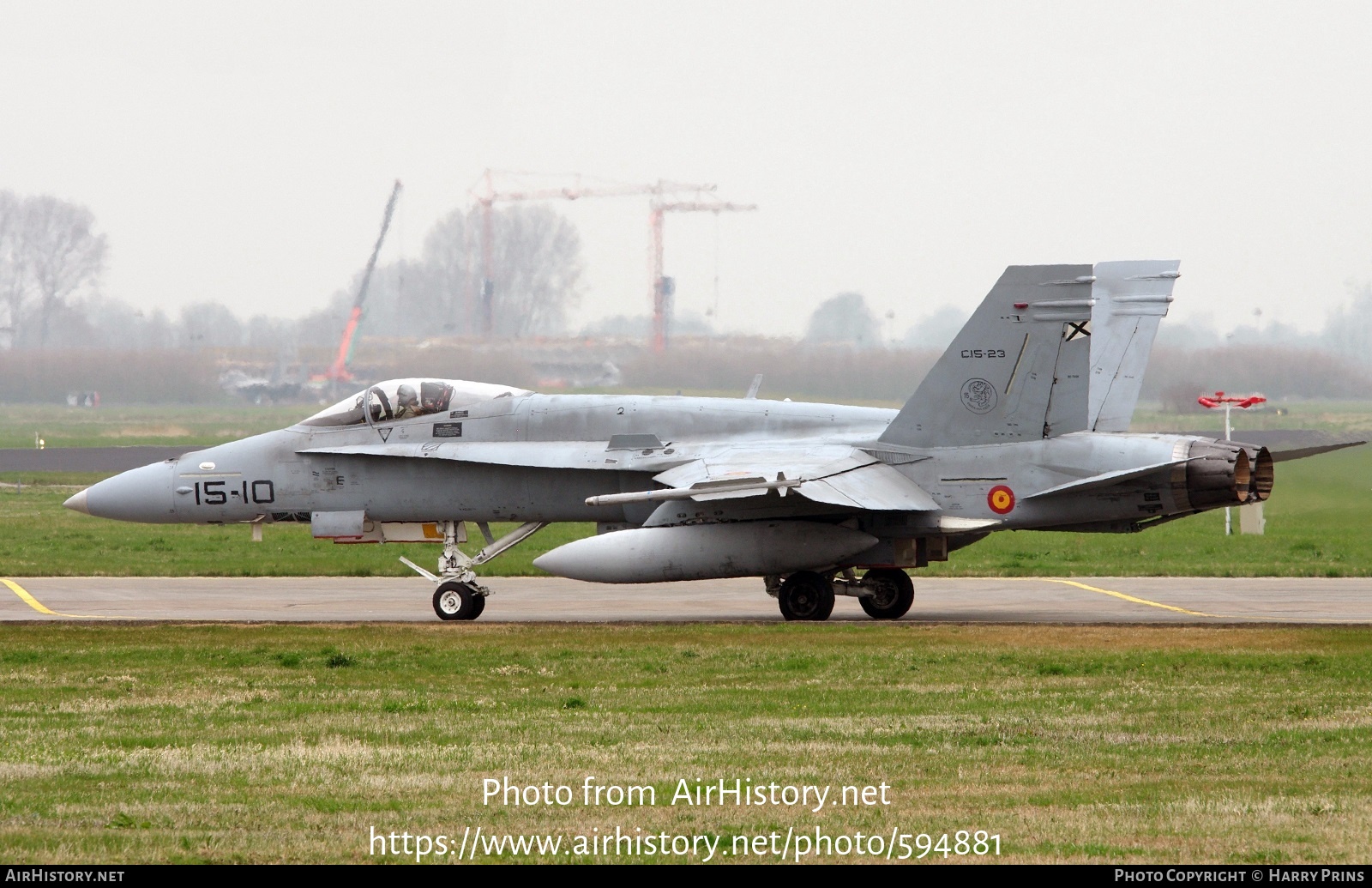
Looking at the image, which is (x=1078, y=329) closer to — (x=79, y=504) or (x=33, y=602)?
(x=79, y=504)

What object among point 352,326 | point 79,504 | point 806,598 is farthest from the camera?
point 352,326

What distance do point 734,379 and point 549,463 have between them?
32416 millimetres

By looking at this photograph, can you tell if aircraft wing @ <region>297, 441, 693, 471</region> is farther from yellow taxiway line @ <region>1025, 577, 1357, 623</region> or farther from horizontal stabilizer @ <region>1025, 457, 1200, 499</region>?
yellow taxiway line @ <region>1025, 577, 1357, 623</region>

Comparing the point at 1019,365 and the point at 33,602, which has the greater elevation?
the point at 1019,365

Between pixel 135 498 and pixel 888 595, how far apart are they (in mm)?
9526

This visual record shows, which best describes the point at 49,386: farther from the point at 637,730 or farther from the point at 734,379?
the point at 637,730

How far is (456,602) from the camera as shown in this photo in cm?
1933

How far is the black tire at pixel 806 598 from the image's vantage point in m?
19.0

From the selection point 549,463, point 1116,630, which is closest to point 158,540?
point 549,463

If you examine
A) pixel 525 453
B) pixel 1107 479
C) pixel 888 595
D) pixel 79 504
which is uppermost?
pixel 525 453

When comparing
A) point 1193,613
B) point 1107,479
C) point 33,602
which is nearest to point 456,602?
point 33,602

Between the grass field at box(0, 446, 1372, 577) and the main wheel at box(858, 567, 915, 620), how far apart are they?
19.4 feet

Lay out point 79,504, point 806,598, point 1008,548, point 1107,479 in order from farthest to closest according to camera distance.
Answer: point 1008,548 < point 79,504 < point 806,598 < point 1107,479
